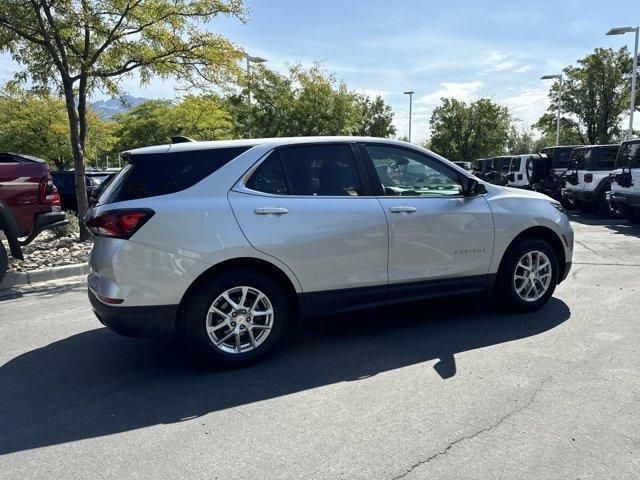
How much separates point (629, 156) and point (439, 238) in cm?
1039

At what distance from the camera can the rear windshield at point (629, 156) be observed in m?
12.4

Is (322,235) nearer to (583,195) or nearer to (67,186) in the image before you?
(583,195)

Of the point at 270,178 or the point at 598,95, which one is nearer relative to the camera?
the point at 270,178

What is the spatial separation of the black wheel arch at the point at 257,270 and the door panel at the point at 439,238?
86 centimetres

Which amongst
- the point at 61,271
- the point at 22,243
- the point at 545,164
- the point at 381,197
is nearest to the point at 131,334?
the point at 381,197

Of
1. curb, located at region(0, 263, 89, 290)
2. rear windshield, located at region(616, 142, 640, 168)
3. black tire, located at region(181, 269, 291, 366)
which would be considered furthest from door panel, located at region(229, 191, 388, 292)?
rear windshield, located at region(616, 142, 640, 168)

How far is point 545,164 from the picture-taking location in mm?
20062

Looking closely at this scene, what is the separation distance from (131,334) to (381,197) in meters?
2.24

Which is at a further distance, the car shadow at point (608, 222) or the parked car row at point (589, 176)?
the parked car row at point (589, 176)

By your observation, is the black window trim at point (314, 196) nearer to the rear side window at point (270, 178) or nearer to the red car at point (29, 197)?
the rear side window at point (270, 178)

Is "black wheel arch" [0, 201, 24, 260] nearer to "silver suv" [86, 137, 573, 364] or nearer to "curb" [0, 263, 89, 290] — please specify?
"curb" [0, 263, 89, 290]

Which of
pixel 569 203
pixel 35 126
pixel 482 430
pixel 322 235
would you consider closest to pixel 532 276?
pixel 322 235

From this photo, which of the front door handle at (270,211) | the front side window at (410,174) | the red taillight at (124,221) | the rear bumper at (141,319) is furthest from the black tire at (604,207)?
the red taillight at (124,221)

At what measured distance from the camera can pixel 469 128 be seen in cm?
4300
